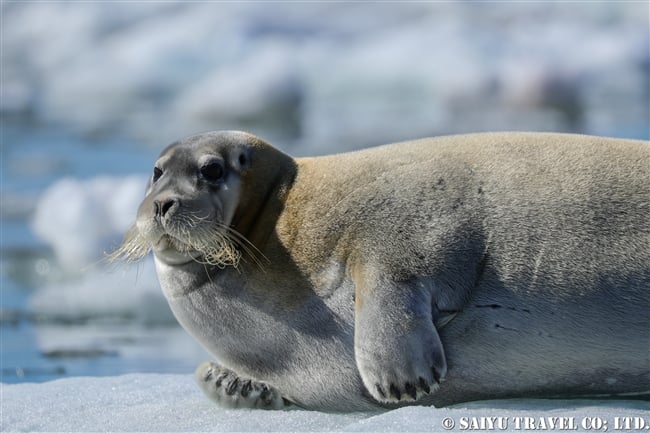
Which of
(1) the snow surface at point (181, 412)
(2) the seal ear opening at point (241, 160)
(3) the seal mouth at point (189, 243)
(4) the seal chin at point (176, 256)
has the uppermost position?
(2) the seal ear opening at point (241, 160)

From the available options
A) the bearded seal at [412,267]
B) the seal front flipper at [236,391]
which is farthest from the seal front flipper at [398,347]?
the seal front flipper at [236,391]

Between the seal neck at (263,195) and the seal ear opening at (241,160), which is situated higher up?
the seal ear opening at (241,160)

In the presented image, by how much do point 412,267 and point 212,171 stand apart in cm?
87

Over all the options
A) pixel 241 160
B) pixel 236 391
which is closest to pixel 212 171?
pixel 241 160

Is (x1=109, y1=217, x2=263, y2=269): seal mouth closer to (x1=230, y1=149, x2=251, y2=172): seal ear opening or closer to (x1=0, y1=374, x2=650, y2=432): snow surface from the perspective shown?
(x1=230, y1=149, x2=251, y2=172): seal ear opening

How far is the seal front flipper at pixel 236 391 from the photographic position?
404cm

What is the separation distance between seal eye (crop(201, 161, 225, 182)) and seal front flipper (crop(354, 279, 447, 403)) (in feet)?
2.64

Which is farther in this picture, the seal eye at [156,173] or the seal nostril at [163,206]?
the seal eye at [156,173]

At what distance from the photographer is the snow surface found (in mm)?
3416

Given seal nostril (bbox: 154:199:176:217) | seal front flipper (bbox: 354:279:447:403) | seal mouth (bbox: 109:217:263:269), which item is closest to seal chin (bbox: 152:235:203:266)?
seal mouth (bbox: 109:217:263:269)

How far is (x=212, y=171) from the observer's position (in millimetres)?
4012

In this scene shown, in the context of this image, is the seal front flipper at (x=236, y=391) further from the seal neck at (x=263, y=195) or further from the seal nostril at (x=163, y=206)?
the seal nostril at (x=163, y=206)

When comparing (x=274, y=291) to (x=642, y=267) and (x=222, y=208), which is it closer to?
(x=222, y=208)

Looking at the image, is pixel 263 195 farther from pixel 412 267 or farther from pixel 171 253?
pixel 412 267
